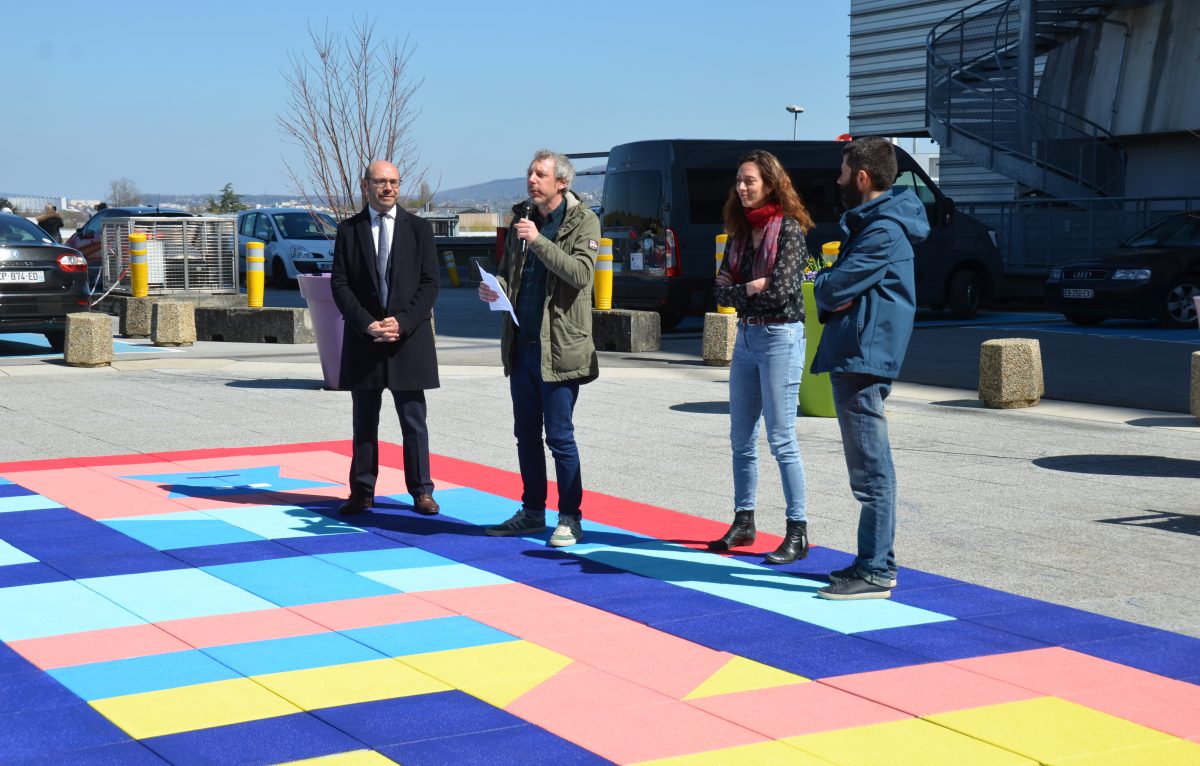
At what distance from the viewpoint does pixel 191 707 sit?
4.55m

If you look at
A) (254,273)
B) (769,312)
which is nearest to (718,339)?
(254,273)

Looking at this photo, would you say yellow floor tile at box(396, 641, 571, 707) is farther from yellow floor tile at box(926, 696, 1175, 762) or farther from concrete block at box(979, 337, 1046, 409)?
concrete block at box(979, 337, 1046, 409)

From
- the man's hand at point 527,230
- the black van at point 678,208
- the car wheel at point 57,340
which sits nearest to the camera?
the man's hand at point 527,230

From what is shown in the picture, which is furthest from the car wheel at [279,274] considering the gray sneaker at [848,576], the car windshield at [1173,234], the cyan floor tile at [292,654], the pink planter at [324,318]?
the cyan floor tile at [292,654]

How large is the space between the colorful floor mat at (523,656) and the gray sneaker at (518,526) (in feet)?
0.51

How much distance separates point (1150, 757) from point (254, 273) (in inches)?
665

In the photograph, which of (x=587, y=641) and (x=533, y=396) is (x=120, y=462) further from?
(x=587, y=641)

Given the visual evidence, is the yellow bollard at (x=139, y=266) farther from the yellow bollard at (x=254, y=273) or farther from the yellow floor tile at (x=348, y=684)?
the yellow floor tile at (x=348, y=684)

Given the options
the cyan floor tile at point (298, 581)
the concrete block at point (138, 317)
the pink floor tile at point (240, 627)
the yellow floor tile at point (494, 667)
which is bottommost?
the yellow floor tile at point (494, 667)

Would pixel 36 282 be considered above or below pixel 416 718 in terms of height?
Result: above

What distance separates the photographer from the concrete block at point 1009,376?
39.9 feet

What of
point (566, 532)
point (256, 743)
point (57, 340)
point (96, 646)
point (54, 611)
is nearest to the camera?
point (256, 743)

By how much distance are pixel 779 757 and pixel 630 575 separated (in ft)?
7.51

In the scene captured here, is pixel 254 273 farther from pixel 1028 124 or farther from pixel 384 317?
pixel 1028 124
